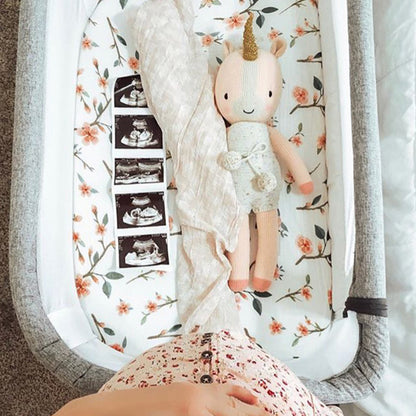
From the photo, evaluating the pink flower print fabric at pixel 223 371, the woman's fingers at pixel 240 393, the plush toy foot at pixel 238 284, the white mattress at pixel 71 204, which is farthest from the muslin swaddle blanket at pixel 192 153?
the woman's fingers at pixel 240 393

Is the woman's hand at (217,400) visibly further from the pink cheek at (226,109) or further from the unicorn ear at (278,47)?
the unicorn ear at (278,47)

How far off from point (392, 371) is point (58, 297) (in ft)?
2.12

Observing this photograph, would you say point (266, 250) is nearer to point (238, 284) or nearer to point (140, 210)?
point (238, 284)

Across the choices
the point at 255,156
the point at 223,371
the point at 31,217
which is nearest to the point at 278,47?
the point at 255,156

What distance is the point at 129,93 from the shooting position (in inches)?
48.9

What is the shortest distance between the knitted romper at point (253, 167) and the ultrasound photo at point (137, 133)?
18 cm

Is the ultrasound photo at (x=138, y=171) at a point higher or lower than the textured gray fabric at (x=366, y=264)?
higher

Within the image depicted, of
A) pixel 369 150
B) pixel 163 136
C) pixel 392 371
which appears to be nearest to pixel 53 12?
pixel 163 136

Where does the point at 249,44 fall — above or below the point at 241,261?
above

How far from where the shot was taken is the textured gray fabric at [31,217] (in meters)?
0.95

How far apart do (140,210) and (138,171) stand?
81 mm

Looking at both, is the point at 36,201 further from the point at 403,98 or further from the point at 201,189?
the point at 403,98

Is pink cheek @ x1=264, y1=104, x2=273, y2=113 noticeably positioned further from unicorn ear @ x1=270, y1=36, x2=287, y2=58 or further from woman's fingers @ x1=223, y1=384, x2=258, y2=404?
woman's fingers @ x1=223, y1=384, x2=258, y2=404

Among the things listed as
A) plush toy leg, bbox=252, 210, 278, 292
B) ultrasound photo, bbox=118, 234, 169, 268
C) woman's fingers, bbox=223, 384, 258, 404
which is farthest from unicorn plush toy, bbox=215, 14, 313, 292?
woman's fingers, bbox=223, 384, 258, 404
